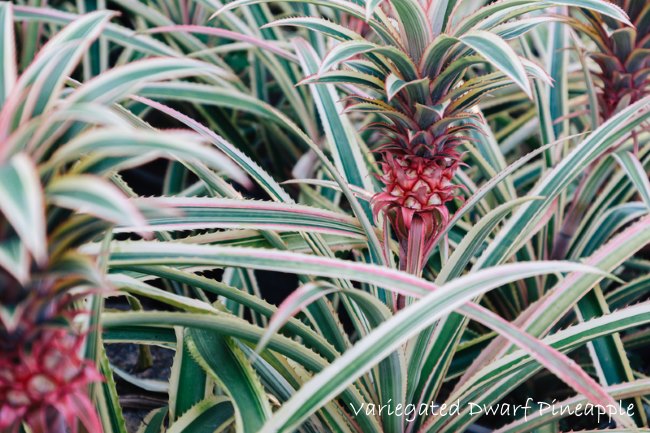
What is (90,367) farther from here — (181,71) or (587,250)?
(587,250)

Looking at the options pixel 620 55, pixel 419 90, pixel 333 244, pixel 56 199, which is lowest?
pixel 333 244

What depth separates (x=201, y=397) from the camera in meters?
0.83

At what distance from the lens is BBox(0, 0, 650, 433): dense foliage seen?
48 cm

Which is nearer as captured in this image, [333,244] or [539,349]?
[539,349]

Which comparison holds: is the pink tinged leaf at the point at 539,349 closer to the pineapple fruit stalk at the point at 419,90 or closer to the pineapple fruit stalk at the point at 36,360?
the pineapple fruit stalk at the point at 419,90

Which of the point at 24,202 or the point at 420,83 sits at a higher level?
the point at 420,83

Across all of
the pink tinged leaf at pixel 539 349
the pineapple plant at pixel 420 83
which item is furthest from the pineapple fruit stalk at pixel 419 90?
the pink tinged leaf at pixel 539 349

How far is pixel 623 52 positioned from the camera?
1.06 meters

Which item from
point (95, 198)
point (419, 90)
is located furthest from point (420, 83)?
point (95, 198)

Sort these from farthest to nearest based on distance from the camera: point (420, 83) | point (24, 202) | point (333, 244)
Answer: point (333, 244) < point (420, 83) < point (24, 202)

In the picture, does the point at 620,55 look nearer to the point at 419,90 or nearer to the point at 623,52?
the point at 623,52

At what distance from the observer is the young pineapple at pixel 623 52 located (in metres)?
1.04

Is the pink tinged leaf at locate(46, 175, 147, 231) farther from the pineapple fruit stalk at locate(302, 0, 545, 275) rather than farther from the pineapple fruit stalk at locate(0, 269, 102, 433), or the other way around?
the pineapple fruit stalk at locate(302, 0, 545, 275)

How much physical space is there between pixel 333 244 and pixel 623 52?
593mm
